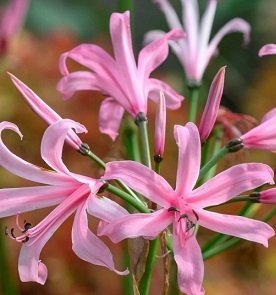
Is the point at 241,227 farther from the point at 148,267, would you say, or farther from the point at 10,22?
the point at 10,22

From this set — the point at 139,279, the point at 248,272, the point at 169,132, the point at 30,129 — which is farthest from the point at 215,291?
the point at 139,279

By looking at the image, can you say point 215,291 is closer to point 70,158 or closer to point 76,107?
point 70,158

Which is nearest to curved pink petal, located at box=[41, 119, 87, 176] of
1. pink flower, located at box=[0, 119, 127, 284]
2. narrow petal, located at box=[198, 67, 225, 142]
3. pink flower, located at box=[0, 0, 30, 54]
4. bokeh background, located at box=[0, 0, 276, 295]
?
pink flower, located at box=[0, 119, 127, 284]

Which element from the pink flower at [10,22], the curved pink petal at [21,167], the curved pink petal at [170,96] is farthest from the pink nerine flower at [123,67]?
the pink flower at [10,22]

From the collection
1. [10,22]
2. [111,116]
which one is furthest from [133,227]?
[10,22]

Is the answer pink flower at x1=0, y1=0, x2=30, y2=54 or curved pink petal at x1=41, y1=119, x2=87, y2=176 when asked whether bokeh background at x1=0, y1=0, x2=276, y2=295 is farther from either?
curved pink petal at x1=41, y1=119, x2=87, y2=176
